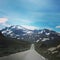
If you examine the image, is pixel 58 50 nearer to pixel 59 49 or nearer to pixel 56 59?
pixel 59 49

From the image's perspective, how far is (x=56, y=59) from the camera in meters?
26.9

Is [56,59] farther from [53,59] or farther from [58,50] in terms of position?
[58,50]

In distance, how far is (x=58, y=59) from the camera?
2698 centimetres

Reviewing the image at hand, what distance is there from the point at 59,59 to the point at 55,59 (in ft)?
1.75

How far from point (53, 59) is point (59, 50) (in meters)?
10.2

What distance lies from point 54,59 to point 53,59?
13 centimetres

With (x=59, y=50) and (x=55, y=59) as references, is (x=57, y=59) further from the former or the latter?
(x=59, y=50)

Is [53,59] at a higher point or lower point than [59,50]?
lower

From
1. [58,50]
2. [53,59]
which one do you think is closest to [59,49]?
[58,50]

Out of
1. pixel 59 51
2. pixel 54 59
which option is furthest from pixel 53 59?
pixel 59 51

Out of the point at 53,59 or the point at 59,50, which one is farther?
the point at 59,50

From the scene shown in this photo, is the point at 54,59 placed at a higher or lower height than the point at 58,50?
lower

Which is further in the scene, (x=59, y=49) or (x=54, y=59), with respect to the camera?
(x=59, y=49)

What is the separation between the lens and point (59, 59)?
2672 centimetres
